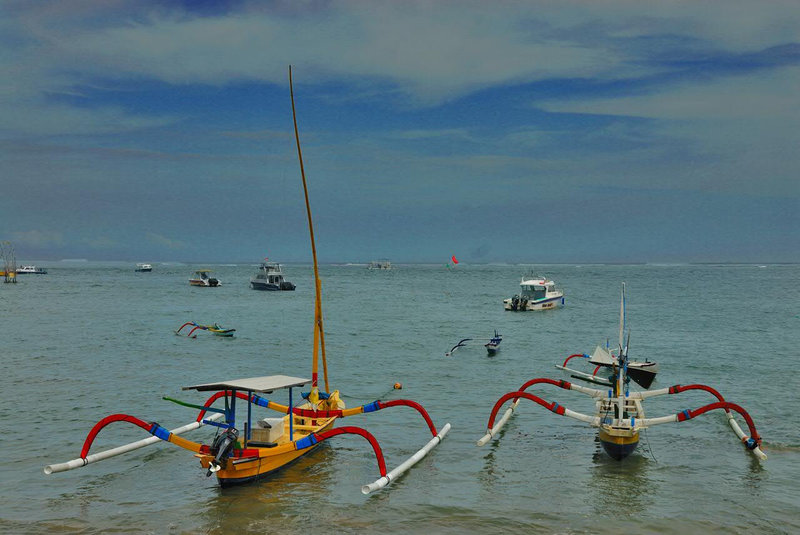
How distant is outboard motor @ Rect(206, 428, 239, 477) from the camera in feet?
47.1

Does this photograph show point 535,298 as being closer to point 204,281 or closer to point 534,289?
point 534,289

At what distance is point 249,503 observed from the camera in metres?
14.9

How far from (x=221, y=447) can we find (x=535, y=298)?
64212mm

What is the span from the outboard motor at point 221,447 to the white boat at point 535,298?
60.2 metres

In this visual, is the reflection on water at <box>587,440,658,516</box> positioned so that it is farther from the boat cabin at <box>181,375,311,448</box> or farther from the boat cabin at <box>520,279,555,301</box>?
the boat cabin at <box>520,279,555,301</box>

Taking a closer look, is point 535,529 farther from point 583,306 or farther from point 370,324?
point 583,306

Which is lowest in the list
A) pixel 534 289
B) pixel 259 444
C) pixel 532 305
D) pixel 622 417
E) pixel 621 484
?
pixel 621 484

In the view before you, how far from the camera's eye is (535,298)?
75.4 metres

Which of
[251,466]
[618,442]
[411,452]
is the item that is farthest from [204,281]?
[618,442]

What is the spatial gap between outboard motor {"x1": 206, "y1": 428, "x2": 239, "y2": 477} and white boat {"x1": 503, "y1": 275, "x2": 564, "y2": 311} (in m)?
60.2

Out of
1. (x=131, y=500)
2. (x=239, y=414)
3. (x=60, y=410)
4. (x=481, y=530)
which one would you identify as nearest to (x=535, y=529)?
(x=481, y=530)

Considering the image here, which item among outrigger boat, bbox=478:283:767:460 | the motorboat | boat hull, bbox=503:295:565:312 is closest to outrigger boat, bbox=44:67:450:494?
outrigger boat, bbox=478:283:767:460

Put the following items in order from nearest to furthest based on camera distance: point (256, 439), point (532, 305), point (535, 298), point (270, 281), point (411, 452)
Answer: point (256, 439) → point (411, 452) → point (532, 305) → point (535, 298) → point (270, 281)

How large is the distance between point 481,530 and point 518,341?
34.1 meters
